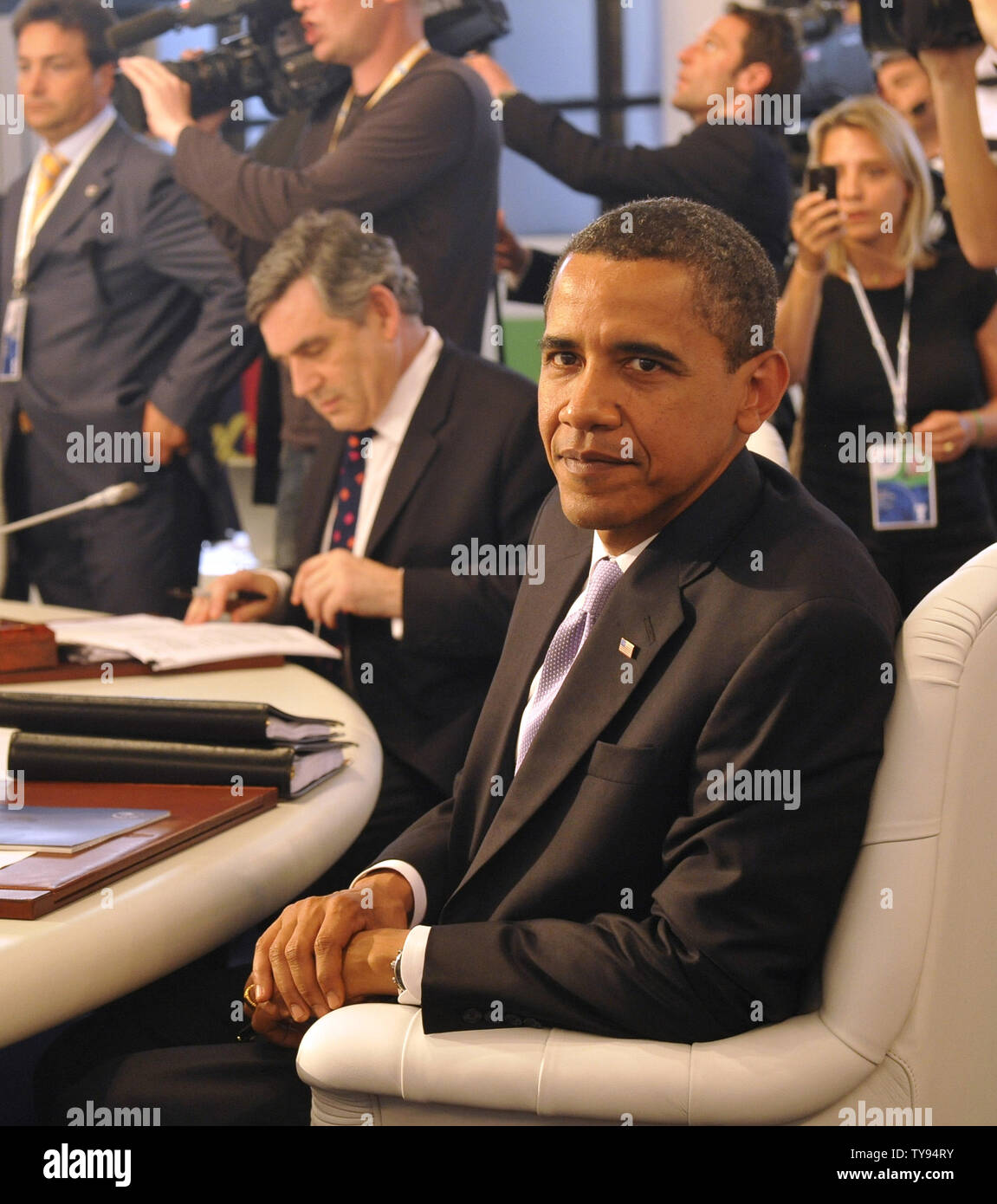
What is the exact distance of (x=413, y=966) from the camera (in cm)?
101

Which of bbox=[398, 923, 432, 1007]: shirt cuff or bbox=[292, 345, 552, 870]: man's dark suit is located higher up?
bbox=[292, 345, 552, 870]: man's dark suit

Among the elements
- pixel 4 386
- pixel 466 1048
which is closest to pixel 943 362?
pixel 466 1048

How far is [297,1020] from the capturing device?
3.60 feet

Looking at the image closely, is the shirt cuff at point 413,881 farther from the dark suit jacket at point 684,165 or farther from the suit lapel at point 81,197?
the suit lapel at point 81,197

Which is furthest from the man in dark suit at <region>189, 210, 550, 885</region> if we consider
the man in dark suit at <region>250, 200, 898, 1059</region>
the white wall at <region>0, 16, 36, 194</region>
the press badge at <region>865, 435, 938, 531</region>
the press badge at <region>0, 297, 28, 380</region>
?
the white wall at <region>0, 16, 36, 194</region>

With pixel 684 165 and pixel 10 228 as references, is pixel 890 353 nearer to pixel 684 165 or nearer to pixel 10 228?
pixel 684 165

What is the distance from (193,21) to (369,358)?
1.21 meters

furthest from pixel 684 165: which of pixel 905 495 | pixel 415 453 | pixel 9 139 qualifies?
pixel 9 139

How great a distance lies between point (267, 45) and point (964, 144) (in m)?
1.59

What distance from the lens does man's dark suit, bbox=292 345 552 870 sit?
1970mm

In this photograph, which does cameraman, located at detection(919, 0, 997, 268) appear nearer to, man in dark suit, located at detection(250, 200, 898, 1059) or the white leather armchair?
man in dark suit, located at detection(250, 200, 898, 1059)

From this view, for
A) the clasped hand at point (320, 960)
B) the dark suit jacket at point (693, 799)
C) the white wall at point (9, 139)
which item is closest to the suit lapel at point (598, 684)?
the dark suit jacket at point (693, 799)

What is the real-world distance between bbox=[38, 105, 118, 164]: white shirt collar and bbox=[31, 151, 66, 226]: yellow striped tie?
0.02 metres

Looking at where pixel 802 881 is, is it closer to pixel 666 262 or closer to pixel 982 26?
pixel 666 262
